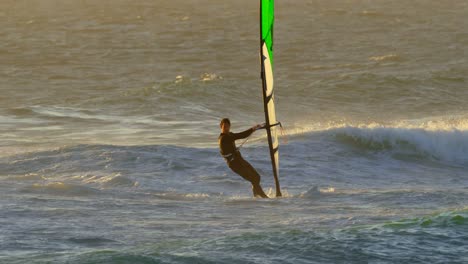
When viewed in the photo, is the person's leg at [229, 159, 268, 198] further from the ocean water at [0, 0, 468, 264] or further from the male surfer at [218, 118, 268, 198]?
the ocean water at [0, 0, 468, 264]

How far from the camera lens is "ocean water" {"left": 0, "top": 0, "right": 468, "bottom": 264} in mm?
9148

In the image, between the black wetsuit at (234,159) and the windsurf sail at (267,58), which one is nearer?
the windsurf sail at (267,58)

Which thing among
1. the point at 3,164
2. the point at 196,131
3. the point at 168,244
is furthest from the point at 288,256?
the point at 196,131

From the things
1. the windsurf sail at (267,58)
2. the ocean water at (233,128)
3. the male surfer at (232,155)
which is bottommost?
the ocean water at (233,128)

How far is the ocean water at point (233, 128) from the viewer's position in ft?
30.0

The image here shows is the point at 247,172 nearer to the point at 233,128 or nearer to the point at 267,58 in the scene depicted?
the point at 267,58

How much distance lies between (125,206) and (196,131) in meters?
9.01

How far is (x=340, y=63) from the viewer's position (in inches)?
1275

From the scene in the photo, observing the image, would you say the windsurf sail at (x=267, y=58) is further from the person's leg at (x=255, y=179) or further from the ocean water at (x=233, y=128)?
the ocean water at (x=233, y=128)

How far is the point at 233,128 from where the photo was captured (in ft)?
70.1

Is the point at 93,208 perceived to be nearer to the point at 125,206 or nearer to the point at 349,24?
the point at 125,206

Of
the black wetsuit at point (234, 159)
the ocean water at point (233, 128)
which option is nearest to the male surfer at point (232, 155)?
the black wetsuit at point (234, 159)

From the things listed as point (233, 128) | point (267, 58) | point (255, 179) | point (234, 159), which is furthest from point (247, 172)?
point (233, 128)

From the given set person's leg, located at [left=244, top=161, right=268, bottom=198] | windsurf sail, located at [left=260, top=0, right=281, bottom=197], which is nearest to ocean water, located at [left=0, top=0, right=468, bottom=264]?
person's leg, located at [left=244, top=161, right=268, bottom=198]
